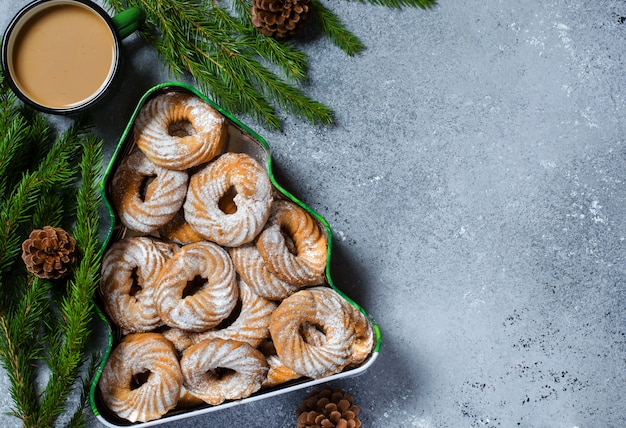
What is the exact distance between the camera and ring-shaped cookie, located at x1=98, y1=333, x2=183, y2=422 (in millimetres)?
1258

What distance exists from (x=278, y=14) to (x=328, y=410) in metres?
0.83

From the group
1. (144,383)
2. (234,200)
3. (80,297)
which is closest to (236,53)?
(234,200)

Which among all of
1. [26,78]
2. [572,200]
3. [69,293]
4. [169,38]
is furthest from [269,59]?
[572,200]

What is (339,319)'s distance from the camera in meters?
1.27

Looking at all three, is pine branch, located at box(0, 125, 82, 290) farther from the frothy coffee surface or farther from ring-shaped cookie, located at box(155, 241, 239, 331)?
ring-shaped cookie, located at box(155, 241, 239, 331)

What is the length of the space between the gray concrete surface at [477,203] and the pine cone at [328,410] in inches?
1.9

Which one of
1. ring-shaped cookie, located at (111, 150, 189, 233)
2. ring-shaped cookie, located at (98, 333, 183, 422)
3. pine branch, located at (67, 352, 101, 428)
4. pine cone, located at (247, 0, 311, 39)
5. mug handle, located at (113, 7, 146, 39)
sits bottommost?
pine branch, located at (67, 352, 101, 428)

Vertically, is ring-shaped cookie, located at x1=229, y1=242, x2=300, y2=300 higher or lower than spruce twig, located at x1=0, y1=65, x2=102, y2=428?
higher

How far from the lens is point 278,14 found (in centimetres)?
138

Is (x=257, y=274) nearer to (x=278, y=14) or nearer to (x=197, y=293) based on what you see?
(x=197, y=293)

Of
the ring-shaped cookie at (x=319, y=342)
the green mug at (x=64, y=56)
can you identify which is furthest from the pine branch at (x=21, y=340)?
the ring-shaped cookie at (x=319, y=342)

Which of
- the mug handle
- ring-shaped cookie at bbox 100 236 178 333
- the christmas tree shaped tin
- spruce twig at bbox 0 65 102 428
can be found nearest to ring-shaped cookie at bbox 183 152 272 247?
the christmas tree shaped tin

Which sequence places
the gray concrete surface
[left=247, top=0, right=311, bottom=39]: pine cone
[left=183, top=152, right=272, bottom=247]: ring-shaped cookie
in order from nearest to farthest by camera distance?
[left=183, top=152, right=272, bottom=247]: ring-shaped cookie → [left=247, top=0, right=311, bottom=39]: pine cone → the gray concrete surface

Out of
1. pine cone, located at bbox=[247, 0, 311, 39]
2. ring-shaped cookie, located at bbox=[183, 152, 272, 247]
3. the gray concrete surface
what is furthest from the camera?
the gray concrete surface
